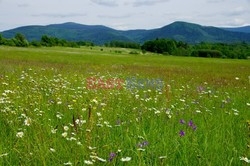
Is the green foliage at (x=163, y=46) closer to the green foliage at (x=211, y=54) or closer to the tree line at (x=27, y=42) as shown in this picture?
the green foliage at (x=211, y=54)

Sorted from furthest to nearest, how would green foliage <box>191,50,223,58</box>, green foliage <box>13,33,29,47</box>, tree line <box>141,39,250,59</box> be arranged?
tree line <box>141,39,250,59</box> → green foliage <box>191,50,223,58</box> → green foliage <box>13,33,29,47</box>

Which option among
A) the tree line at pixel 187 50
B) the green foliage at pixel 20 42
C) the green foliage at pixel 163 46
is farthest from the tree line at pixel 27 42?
the tree line at pixel 187 50

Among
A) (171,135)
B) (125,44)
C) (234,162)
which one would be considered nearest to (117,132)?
(171,135)

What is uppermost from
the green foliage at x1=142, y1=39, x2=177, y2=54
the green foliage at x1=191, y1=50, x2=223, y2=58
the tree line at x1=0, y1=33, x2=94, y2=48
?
the tree line at x1=0, y1=33, x2=94, y2=48

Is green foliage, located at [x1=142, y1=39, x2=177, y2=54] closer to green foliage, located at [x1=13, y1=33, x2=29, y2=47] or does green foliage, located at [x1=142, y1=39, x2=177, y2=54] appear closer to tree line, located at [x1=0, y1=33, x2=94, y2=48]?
tree line, located at [x1=0, y1=33, x2=94, y2=48]

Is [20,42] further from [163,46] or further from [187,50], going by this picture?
[187,50]

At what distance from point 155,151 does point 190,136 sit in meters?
0.91

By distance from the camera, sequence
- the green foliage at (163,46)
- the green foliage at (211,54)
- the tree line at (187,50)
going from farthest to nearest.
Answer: the green foliage at (163,46), the tree line at (187,50), the green foliage at (211,54)

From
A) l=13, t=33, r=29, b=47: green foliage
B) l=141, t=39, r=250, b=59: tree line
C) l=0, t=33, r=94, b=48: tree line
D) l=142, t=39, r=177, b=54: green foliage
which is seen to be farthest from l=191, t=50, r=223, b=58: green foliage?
l=13, t=33, r=29, b=47: green foliage

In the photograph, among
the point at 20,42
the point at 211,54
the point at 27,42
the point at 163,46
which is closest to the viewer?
the point at 20,42

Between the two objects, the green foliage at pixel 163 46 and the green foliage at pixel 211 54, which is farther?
the green foliage at pixel 163 46

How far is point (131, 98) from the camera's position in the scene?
6.84 meters

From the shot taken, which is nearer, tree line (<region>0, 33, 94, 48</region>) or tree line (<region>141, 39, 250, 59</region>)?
tree line (<region>0, 33, 94, 48</region>)

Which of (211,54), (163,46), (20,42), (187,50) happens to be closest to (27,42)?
(20,42)
